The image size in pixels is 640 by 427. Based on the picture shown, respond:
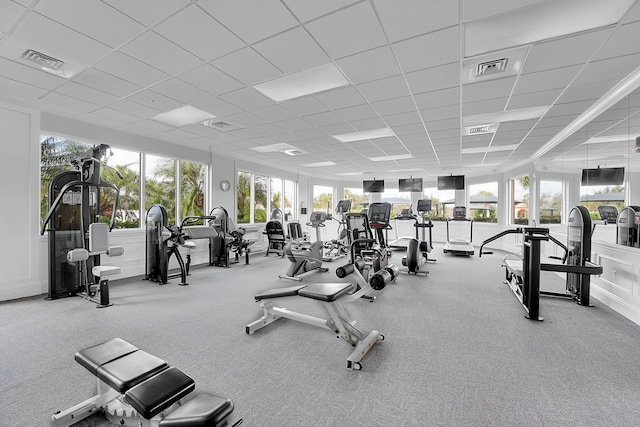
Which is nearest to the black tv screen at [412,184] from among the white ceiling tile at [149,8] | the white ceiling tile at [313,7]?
the white ceiling tile at [313,7]

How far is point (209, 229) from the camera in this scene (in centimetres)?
574

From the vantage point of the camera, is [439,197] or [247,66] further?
[439,197]

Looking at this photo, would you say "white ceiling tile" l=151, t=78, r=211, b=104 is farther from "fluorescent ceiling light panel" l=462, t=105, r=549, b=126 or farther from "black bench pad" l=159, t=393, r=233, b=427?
"fluorescent ceiling light panel" l=462, t=105, r=549, b=126

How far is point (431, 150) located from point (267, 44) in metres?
5.79

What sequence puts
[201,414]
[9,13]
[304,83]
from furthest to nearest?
[304,83] → [9,13] → [201,414]

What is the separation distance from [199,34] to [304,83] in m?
→ 1.44

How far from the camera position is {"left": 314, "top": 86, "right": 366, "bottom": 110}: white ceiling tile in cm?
389

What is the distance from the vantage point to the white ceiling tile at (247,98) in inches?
156

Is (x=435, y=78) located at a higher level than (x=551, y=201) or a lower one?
higher

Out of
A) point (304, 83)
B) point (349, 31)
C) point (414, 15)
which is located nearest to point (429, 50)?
point (414, 15)

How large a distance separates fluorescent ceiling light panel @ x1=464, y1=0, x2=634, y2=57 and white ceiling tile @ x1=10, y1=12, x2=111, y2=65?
3.69m

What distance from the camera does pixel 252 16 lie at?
7.95ft

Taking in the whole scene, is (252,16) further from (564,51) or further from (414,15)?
(564,51)

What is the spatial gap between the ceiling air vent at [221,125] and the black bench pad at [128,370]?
4.50 meters
